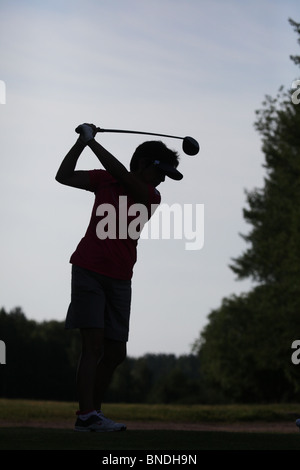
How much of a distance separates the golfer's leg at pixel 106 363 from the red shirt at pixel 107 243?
1.67 feet

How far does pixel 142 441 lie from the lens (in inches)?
188

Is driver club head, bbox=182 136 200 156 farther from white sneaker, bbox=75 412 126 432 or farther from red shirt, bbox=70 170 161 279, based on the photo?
white sneaker, bbox=75 412 126 432

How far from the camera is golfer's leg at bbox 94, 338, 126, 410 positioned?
568cm

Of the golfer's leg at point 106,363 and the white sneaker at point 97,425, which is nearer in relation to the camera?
the white sneaker at point 97,425

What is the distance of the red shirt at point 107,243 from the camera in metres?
5.47

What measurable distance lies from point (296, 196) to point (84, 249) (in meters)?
19.1

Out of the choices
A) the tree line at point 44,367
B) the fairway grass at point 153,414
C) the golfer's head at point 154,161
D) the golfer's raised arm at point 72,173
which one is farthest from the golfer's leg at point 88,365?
the tree line at point 44,367

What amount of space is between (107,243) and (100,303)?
0.41 metres

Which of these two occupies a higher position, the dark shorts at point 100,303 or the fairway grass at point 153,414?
the dark shorts at point 100,303
